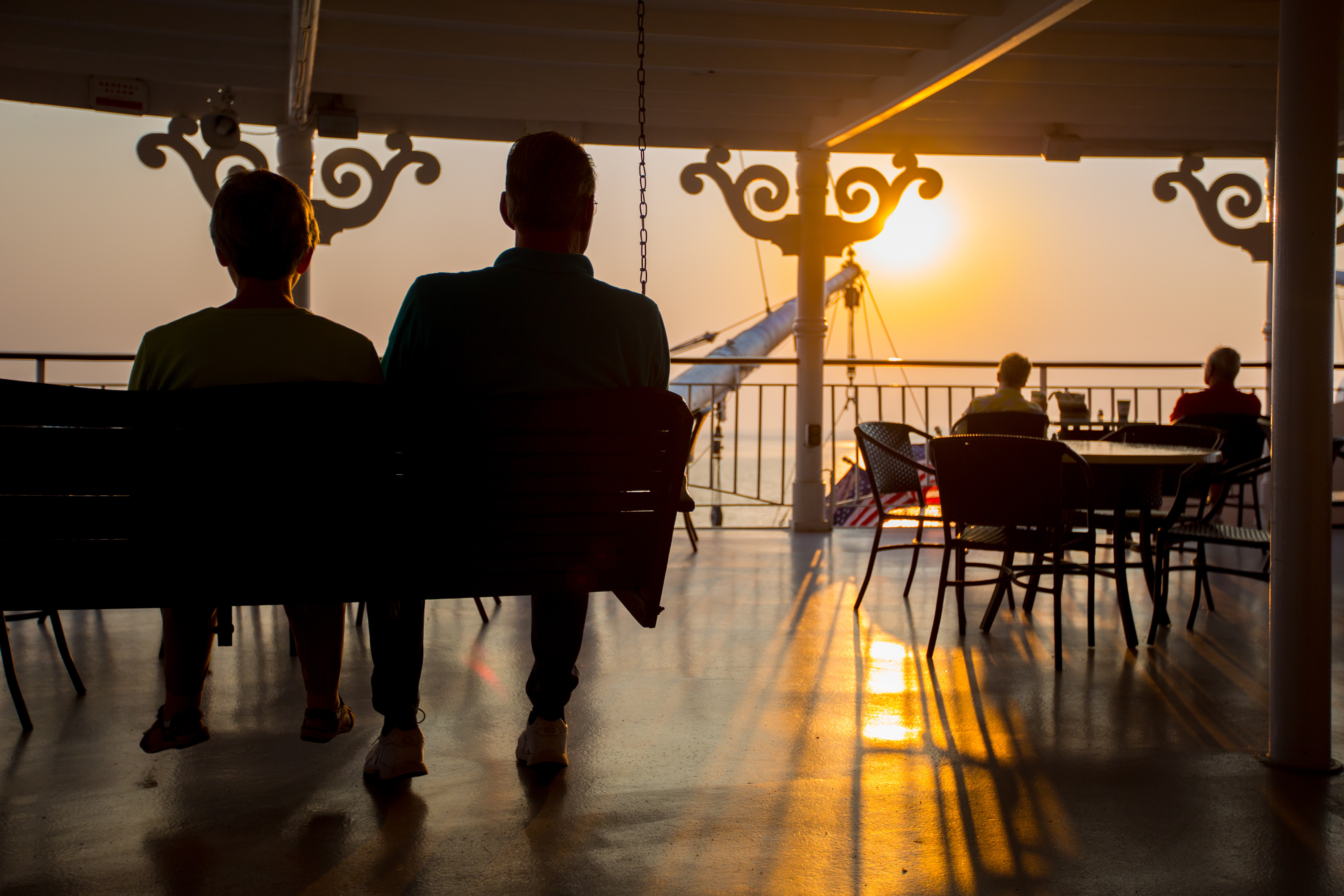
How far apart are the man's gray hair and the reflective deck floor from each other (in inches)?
80.3

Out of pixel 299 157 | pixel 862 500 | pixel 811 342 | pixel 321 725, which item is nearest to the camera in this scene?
pixel 321 725

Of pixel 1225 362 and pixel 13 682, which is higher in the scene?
pixel 1225 362

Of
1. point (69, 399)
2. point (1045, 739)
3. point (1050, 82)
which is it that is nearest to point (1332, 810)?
point (1045, 739)

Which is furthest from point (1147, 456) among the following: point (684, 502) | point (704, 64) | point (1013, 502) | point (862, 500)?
point (862, 500)

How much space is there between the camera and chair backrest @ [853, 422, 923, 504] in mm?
3963

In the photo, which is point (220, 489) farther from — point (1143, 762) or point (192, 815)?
point (1143, 762)

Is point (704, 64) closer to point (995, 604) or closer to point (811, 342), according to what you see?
point (811, 342)

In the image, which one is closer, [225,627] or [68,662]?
[225,627]

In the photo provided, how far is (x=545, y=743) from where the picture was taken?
2078 mm

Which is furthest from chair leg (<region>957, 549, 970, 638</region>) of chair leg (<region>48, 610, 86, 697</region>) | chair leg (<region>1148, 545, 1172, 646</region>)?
chair leg (<region>48, 610, 86, 697</region>)

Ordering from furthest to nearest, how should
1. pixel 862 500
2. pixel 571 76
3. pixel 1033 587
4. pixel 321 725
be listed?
1. pixel 862 500
2. pixel 571 76
3. pixel 1033 587
4. pixel 321 725

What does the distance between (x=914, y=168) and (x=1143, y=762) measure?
445 cm

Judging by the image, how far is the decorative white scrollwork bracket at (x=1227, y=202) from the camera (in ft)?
19.9

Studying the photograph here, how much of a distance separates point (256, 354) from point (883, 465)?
2.89 m
